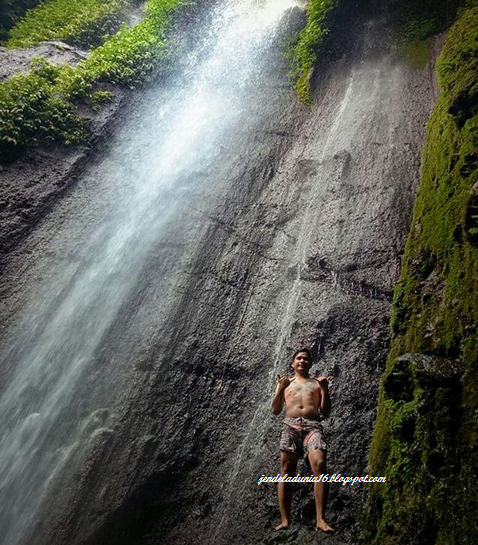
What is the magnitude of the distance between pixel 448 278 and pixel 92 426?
524cm

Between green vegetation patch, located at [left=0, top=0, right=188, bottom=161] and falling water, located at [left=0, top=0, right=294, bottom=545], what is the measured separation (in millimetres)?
999

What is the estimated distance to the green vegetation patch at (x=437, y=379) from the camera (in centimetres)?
417

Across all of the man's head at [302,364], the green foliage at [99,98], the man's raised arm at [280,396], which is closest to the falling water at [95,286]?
the green foliage at [99,98]

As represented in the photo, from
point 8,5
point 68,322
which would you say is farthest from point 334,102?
point 8,5

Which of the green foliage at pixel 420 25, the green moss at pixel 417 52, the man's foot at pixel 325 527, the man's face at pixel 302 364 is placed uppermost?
the green foliage at pixel 420 25

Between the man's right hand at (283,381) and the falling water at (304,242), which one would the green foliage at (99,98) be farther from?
the man's right hand at (283,381)

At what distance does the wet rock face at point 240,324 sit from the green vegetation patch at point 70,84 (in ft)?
4.90

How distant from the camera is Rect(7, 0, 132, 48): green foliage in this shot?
1357cm

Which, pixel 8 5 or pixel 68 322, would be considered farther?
pixel 8 5

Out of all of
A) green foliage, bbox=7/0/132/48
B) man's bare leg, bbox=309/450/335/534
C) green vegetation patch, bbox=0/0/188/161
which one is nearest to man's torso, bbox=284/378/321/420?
man's bare leg, bbox=309/450/335/534

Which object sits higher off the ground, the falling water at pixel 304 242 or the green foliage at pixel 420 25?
the green foliage at pixel 420 25

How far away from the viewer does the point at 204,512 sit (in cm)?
579

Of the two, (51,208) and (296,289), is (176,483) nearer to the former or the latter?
→ (296,289)

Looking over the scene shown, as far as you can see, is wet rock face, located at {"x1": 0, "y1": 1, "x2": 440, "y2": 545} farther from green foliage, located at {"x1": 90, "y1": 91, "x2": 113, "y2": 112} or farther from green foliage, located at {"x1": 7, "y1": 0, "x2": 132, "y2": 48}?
green foliage, located at {"x1": 7, "y1": 0, "x2": 132, "y2": 48}
